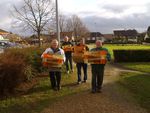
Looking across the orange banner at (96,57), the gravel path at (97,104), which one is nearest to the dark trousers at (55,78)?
the gravel path at (97,104)

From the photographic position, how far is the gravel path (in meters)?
9.61

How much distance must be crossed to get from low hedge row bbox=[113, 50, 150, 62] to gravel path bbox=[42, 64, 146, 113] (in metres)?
14.9

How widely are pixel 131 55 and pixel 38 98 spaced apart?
56.3 feet

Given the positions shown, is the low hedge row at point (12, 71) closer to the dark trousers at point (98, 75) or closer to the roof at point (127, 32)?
the dark trousers at point (98, 75)

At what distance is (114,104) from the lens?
33.6 feet

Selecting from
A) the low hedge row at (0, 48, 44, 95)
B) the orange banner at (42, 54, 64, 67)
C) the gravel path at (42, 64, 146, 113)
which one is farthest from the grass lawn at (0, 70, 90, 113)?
the orange banner at (42, 54, 64, 67)

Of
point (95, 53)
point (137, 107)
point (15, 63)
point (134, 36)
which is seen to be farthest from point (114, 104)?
point (134, 36)

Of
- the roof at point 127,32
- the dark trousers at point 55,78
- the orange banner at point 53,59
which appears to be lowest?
the roof at point 127,32

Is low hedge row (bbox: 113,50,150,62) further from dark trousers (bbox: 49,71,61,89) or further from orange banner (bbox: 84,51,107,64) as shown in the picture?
dark trousers (bbox: 49,71,61,89)

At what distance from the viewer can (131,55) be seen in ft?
88.1

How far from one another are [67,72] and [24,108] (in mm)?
6598

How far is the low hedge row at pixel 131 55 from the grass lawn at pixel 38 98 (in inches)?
548

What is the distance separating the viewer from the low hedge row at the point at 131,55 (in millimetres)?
26766

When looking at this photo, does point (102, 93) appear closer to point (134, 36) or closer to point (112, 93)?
point (112, 93)
